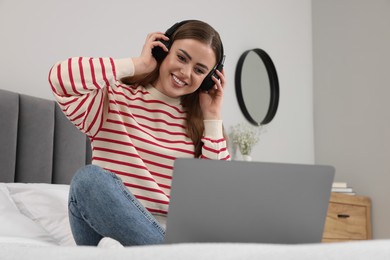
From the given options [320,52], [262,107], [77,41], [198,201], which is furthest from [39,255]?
[320,52]

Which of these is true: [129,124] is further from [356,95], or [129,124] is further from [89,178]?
[356,95]

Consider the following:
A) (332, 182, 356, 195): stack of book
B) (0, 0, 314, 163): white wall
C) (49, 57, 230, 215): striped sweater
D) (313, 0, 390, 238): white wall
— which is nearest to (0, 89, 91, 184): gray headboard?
(0, 0, 314, 163): white wall

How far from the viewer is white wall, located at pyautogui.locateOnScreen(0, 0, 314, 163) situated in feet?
7.39

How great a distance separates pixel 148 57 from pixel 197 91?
0.65 ft

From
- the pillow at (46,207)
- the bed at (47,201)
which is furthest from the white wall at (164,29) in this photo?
the pillow at (46,207)

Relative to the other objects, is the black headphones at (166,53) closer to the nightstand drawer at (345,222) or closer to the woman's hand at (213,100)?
the woman's hand at (213,100)

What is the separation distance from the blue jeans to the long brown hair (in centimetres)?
45

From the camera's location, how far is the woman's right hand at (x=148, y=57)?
150 centimetres

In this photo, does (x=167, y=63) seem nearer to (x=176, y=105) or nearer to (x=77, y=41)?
(x=176, y=105)

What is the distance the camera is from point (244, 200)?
853 millimetres

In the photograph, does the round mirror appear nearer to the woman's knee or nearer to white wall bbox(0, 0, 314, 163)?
white wall bbox(0, 0, 314, 163)

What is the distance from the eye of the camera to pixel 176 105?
64.9 inches

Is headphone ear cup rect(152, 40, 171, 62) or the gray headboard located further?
the gray headboard

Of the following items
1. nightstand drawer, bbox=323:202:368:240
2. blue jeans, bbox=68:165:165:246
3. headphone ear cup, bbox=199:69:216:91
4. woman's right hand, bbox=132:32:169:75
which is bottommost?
nightstand drawer, bbox=323:202:368:240
